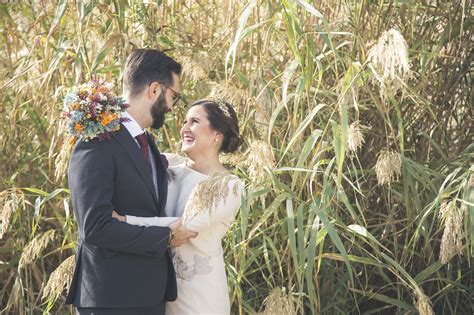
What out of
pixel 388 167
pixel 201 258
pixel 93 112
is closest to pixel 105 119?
pixel 93 112

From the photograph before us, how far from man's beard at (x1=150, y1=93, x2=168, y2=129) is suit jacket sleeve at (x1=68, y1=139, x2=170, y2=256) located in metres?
0.23

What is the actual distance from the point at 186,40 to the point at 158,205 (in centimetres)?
109

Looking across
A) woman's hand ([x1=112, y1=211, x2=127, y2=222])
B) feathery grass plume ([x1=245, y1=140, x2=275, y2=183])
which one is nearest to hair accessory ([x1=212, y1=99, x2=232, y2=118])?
Answer: feathery grass plume ([x1=245, y1=140, x2=275, y2=183])

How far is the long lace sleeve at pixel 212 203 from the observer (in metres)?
2.52

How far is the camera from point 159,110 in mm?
2910

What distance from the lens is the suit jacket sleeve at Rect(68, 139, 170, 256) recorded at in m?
2.67

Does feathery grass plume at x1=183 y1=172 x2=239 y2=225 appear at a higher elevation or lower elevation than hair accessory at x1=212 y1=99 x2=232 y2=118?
lower

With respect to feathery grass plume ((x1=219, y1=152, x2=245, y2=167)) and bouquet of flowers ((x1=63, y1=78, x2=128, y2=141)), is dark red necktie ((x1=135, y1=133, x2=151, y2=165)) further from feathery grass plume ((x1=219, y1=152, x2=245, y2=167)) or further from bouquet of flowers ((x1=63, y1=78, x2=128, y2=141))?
feathery grass plume ((x1=219, y1=152, x2=245, y2=167))

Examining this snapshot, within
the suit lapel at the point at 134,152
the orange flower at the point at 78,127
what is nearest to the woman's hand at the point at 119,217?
the suit lapel at the point at 134,152

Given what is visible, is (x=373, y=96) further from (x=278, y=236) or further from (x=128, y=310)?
(x=128, y=310)

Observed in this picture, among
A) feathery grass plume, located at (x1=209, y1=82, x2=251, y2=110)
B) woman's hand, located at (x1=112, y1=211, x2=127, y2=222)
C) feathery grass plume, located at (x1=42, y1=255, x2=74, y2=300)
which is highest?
feathery grass plume, located at (x1=209, y1=82, x2=251, y2=110)

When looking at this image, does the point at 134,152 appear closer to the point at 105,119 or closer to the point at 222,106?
the point at 105,119

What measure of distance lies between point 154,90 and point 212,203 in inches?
20.0

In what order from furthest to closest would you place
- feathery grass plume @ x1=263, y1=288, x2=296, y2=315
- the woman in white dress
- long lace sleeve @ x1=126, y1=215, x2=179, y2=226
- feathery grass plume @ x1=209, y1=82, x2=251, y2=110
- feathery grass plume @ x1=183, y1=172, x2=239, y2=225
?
feathery grass plume @ x1=209, y1=82, x2=251, y2=110 → the woman in white dress → long lace sleeve @ x1=126, y1=215, x2=179, y2=226 → feathery grass plume @ x1=263, y1=288, x2=296, y2=315 → feathery grass plume @ x1=183, y1=172, x2=239, y2=225
